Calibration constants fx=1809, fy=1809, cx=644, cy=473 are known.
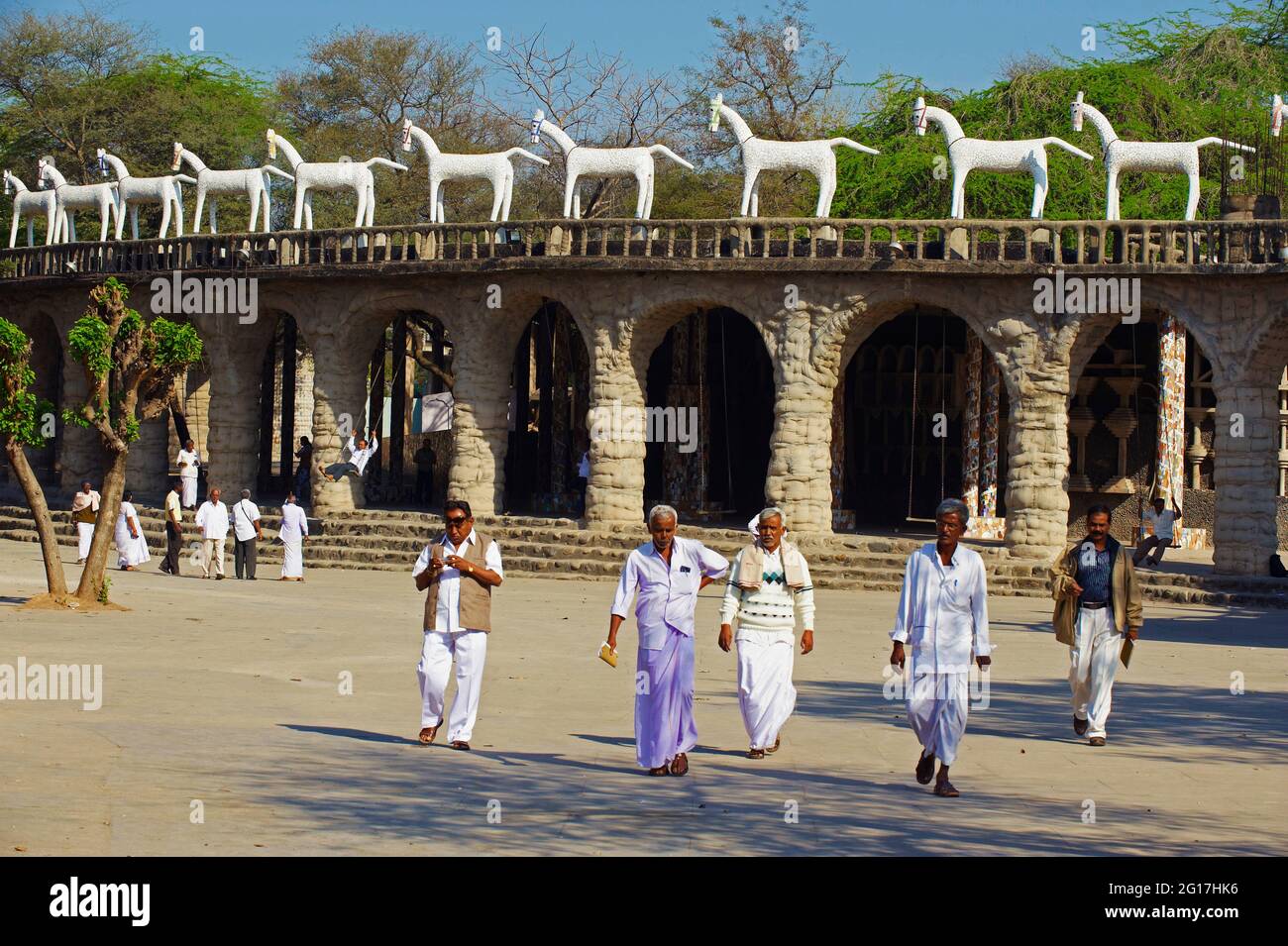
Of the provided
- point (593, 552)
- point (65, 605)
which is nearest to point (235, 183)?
point (593, 552)

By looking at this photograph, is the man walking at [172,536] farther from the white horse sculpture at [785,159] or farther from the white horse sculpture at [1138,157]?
the white horse sculpture at [1138,157]

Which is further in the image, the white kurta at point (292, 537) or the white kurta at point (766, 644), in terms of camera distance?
the white kurta at point (292, 537)

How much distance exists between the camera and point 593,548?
2839 cm

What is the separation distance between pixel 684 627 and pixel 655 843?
264cm

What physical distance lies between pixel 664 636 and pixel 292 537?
15784 mm

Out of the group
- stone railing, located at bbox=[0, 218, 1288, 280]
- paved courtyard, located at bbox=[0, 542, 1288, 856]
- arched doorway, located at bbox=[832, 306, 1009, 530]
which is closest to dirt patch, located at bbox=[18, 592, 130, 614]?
paved courtyard, located at bbox=[0, 542, 1288, 856]

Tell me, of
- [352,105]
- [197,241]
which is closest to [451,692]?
[197,241]

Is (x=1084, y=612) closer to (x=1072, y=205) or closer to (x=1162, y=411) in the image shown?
(x=1162, y=411)

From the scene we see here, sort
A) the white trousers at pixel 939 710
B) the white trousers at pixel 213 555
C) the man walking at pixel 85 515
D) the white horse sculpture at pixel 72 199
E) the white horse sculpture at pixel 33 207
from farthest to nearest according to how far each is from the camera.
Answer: the white horse sculpture at pixel 33 207 < the white horse sculpture at pixel 72 199 < the man walking at pixel 85 515 < the white trousers at pixel 213 555 < the white trousers at pixel 939 710

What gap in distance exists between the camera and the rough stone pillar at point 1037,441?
26.5 m

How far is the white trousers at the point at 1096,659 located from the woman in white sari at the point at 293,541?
15311mm

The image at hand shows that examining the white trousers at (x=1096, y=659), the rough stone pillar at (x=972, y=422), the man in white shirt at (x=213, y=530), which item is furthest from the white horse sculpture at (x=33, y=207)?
the white trousers at (x=1096, y=659)

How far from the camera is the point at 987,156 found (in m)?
27.4

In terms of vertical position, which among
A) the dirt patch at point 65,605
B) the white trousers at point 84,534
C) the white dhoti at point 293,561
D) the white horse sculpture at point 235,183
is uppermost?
the white horse sculpture at point 235,183
